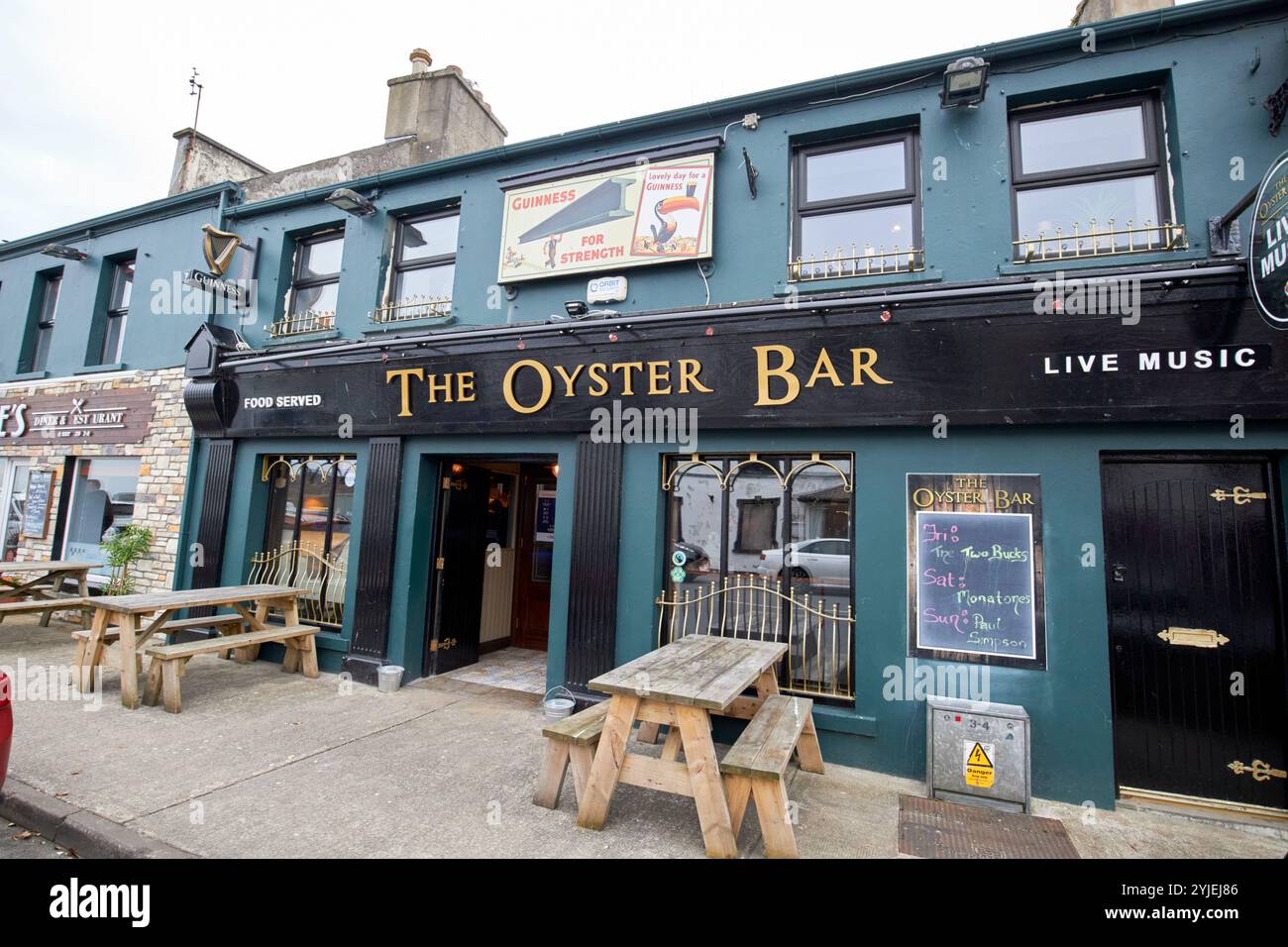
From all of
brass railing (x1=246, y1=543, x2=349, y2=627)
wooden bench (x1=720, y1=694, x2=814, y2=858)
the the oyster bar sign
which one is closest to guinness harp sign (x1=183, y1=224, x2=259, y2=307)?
the the oyster bar sign

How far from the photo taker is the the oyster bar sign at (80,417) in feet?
30.1

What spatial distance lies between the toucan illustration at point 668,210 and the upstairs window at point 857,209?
106 centimetres

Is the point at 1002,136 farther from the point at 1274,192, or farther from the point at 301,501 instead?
the point at 301,501

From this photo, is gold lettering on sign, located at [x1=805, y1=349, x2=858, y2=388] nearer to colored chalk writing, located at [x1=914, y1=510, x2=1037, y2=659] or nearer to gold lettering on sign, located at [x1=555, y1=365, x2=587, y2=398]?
colored chalk writing, located at [x1=914, y1=510, x2=1037, y2=659]

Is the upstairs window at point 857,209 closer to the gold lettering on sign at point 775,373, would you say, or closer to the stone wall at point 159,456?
the gold lettering on sign at point 775,373

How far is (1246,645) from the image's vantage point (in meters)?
4.28

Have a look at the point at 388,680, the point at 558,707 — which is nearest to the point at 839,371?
the point at 558,707

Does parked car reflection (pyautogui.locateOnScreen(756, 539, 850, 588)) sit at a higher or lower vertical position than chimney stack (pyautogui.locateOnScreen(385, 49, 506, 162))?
lower

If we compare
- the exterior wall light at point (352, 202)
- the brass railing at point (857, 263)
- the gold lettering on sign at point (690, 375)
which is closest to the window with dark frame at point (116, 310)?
the exterior wall light at point (352, 202)

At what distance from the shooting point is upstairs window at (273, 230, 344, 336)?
8.19 metres

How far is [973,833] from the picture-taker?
3846 mm

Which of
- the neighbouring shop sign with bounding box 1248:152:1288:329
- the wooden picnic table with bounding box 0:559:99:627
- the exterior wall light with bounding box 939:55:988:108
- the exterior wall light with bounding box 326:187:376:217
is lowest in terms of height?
the wooden picnic table with bounding box 0:559:99:627

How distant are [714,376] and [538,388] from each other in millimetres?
1961

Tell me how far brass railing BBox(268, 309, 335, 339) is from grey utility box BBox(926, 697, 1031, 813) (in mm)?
8360
